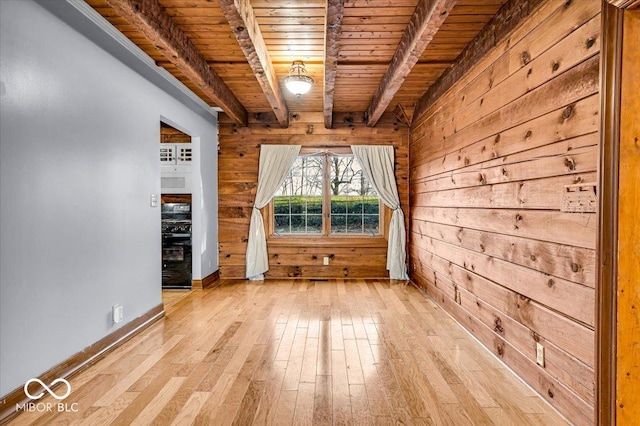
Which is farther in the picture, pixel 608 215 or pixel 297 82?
pixel 297 82

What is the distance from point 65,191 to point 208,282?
3119mm

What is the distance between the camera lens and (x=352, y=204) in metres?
6.02

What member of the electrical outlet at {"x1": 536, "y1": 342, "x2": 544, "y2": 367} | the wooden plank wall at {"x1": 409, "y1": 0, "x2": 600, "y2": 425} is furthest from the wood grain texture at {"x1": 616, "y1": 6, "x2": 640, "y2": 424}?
the electrical outlet at {"x1": 536, "y1": 342, "x2": 544, "y2": 367}

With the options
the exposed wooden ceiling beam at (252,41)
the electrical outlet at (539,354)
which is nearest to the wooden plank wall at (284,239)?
the exposed wooden ceiling beam at (252,41)

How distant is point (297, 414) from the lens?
207 cm

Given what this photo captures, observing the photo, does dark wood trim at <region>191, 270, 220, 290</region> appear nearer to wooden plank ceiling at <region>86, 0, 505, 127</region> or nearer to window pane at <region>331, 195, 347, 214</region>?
window pane at <region>331, 195, 347, 214</region>

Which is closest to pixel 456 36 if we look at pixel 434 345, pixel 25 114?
pixel 434 345

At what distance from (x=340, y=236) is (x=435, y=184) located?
191 cm

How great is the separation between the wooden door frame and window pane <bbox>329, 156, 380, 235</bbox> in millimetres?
4306

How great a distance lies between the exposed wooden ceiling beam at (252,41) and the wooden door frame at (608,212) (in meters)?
1.94

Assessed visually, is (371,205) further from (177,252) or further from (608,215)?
(608,215)

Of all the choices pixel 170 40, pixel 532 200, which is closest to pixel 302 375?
pixel 532 200

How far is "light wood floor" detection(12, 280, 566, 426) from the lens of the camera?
2068 mm

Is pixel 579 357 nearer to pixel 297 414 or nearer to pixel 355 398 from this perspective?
pixel 355 398
